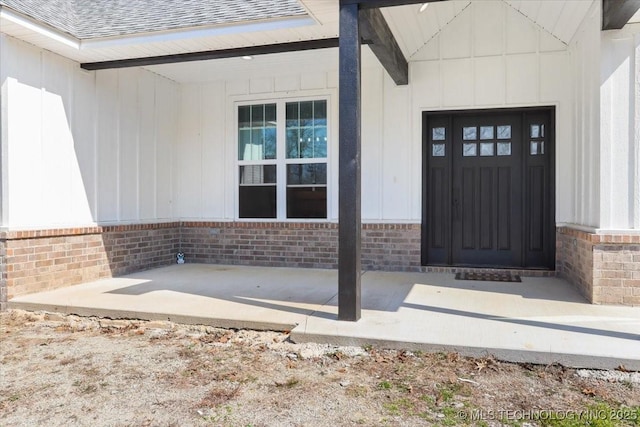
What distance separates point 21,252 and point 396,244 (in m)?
5.02

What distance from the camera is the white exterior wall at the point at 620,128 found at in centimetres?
470

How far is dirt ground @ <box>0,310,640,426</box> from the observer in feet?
9.00

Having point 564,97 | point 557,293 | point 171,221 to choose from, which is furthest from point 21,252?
point 564,97

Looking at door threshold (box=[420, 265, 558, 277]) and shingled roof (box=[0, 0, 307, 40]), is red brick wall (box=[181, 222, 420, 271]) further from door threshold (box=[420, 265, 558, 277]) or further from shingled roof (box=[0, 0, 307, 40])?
shingled roof (box=[0, 0, 307, 40])

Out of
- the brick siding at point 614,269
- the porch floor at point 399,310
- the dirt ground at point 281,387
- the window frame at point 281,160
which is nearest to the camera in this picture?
the dirt ground at point 281,387

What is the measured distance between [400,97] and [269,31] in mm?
2522

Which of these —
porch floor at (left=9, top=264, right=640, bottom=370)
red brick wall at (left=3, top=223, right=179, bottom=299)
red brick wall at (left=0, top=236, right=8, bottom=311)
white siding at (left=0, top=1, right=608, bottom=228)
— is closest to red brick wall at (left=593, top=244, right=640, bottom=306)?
porch floor at (left=9, top=264, right=640, bottom=370)

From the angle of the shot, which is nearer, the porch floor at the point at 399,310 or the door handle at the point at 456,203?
the porch floor at the point at 399,310

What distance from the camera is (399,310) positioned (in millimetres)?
4637

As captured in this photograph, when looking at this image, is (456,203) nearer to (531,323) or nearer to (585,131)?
(585,131)

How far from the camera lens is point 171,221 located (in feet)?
26.4

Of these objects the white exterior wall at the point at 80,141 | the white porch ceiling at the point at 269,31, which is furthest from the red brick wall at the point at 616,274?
the white exterior wall at the point at 80,141

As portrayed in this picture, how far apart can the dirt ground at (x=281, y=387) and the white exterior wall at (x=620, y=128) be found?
2137 mm

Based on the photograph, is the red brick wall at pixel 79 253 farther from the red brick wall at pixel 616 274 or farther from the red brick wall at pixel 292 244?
the red brick wall at pixel 616 274
